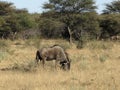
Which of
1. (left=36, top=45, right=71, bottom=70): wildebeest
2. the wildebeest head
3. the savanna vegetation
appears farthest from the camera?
the savanna vegetation

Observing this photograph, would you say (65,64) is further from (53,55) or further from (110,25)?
(110,25)

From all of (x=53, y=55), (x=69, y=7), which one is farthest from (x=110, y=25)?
(x=53, y=55)

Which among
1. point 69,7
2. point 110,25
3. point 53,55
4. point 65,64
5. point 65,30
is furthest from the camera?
point 110,25

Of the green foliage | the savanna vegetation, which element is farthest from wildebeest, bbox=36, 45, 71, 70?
the green foliage

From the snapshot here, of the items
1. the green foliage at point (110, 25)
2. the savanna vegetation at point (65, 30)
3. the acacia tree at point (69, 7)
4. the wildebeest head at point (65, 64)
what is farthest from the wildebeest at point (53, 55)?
the green foliage at point (110, 25)

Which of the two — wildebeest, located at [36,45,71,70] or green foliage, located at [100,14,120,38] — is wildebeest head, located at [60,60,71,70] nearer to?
wildebeest, located at [36,45,71,70]

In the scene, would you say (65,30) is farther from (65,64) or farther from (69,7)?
(65,64)

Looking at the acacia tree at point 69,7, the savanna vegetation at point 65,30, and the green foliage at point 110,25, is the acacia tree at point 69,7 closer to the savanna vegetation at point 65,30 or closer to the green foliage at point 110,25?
the savanna vegetation at point 65,30

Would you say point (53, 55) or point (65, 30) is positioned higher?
point (53, 55)

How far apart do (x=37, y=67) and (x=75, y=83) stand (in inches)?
124

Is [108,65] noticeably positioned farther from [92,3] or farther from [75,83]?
[92,3]

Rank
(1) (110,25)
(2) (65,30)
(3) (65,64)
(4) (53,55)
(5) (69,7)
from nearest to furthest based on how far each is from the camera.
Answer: (3) (65,64)
(4) (53,55)
(2) (65,30)
(5) (69,7)
(1) (110,25)

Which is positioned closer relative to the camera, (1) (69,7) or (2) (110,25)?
(1) (69,7)

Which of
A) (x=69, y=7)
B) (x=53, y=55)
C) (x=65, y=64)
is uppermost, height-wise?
(x=53, y=55)
